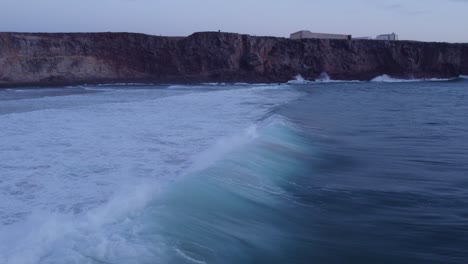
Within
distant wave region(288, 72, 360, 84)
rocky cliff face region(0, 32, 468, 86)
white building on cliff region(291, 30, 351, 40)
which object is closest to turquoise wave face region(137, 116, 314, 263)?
rocky cliff face region(0, 32, 468, 86)

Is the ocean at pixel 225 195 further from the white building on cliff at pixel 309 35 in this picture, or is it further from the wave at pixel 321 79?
the white building on cliff at pixel 309 35

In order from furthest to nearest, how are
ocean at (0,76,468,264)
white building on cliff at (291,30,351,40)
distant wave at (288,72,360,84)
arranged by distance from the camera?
white building on cliff at (291,30,351,40), distant wave at (288,72,360,84), ocean at (0,76,468,264)

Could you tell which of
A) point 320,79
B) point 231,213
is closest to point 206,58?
point 320,79

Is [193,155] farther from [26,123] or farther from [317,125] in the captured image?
[317,125]

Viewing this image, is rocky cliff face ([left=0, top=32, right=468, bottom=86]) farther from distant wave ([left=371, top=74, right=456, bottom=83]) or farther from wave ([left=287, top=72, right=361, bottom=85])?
distant wave ([left=371, top=74, right=456, bottom=83])

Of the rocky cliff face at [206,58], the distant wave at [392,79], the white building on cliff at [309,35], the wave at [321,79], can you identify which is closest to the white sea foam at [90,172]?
the rocky cliff face at [206,58]
